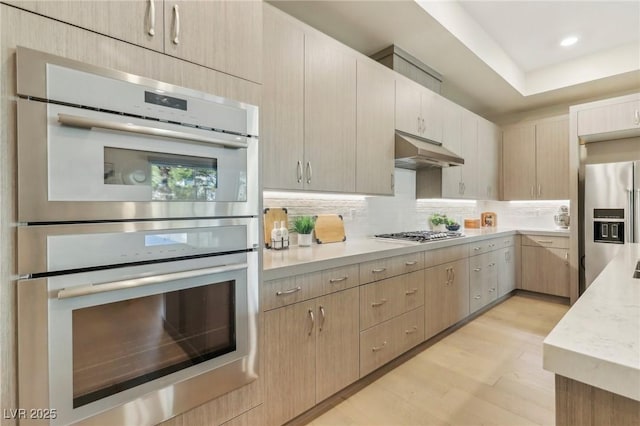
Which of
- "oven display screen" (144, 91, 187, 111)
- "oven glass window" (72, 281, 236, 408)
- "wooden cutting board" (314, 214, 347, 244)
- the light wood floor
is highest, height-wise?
"oven display screen" (144, 91, 187, 111)

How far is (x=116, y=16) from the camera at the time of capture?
1.03 meters

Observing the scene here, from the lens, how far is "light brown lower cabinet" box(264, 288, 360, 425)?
1534 millimetres

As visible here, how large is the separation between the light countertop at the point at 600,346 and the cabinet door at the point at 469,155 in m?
3.05

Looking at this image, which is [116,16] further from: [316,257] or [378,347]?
[378,347]

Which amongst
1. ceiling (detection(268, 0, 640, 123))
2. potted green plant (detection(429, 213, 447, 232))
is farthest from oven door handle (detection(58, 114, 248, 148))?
potted green plant (detection(429, 213, 447, 232))

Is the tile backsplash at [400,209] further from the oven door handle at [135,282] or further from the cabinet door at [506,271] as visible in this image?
the oven door handle at [135,282]

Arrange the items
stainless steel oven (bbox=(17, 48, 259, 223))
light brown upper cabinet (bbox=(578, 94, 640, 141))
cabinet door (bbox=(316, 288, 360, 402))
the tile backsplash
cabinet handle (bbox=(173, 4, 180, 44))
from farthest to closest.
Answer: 1. light brown upper cabinet (bbox=(578, 94, 640, 141))
2. the tile backsplash
3. cabinet door (bbox=(316, 288, 360, 402))
4. cabinet handle (bbox=(173, 4, 180, 44))
5. stainless steel oven (bbox=(17, 48, 259, 223))

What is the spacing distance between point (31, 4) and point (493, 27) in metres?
3.58

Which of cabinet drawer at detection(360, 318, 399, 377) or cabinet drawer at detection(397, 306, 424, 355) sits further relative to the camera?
cabinet drawer at detection(397, 306, 424, 355)

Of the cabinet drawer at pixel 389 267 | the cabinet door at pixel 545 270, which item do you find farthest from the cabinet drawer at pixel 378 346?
the cabinet door at pixel 545 270

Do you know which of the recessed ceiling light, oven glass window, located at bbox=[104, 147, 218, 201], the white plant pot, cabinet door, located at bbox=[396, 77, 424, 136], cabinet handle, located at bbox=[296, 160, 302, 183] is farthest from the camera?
the recessed ceiling light

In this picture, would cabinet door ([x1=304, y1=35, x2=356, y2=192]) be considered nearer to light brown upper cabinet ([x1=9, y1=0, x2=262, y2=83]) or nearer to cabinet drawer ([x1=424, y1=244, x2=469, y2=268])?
light brown upper cabinet ([x1=9, y1=0, x2=262, y2=83])

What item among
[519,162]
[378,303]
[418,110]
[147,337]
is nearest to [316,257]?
[378,303]

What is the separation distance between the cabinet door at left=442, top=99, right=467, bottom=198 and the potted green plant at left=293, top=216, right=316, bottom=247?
185 centimetres
